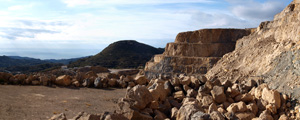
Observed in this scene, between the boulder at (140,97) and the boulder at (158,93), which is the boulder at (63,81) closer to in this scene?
the boulder at (158,93)

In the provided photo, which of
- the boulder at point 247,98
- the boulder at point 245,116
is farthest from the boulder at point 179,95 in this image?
the boulder at point 245,116

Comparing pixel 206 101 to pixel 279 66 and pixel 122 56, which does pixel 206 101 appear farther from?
pixel 122 56

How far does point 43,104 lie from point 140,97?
446cm

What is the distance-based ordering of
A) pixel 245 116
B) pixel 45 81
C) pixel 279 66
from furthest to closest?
pixel 45 81 → pixel 279 66 → pixel 245 116

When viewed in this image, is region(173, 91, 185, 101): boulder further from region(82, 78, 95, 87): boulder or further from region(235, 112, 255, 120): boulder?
region(82, 78, 95, 87): boulder

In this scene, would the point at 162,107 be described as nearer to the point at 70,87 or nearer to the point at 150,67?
the point at 70,87

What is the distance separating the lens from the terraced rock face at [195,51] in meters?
Answer: 24.9

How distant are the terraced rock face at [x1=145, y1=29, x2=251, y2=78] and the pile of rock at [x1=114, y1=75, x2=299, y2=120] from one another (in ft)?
52.2

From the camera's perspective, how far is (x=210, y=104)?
7215 millimetres

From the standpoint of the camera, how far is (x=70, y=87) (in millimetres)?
13461

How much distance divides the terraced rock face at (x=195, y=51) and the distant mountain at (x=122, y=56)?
2251 centimetres

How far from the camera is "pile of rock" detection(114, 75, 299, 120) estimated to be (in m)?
5.80

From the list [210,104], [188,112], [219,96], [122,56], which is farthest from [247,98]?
[122,56]

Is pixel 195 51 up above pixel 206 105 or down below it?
above
